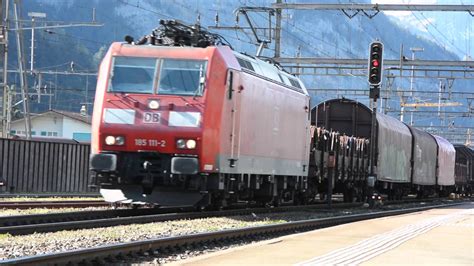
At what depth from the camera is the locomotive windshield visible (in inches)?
586

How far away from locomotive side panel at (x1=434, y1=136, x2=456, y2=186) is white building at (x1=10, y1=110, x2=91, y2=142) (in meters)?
30.0

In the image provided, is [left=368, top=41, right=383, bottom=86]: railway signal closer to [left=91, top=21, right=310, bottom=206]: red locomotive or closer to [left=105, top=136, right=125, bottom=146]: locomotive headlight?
[left=91, top=21, right=310, bottom=206]: red locomotive

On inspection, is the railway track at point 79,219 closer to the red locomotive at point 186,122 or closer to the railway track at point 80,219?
the railway track at point 80,219

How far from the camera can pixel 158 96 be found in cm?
1481

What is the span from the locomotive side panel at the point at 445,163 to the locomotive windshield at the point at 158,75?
93.0 feet

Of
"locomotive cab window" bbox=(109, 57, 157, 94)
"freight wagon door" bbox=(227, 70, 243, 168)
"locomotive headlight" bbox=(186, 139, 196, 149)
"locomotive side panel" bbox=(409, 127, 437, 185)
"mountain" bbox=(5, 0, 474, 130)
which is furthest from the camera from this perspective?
"mountain" bbox=(5, 0, 474, 130)

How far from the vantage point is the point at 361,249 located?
33.9 feet

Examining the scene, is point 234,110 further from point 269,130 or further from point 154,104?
point 269,130

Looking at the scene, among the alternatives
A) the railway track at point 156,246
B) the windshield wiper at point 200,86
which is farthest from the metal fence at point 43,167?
the railway track at point 156,246

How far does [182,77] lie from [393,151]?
696 inches

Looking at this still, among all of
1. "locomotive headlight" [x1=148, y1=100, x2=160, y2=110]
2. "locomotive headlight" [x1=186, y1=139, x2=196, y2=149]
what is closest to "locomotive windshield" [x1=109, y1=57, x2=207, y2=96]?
"locomotive headlight" [x1=148, y1=100, x2=160, y2=110]

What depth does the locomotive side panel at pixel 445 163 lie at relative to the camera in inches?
1608

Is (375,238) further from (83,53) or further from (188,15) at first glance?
(188,15)

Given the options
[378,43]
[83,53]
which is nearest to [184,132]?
[378,43]
